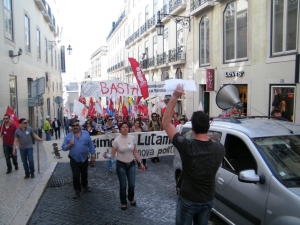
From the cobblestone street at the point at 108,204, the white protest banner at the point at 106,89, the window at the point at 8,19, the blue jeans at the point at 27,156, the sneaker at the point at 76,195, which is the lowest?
the cobblestone street at the point at 108,204

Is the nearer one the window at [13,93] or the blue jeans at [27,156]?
the blue jeans at [27,156]

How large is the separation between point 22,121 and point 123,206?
13.5 ft

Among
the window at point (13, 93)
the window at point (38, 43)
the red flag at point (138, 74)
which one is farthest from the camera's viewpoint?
the window at point (38, 43)

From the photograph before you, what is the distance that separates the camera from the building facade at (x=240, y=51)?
1062cm

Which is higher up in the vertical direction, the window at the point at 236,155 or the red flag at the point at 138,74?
the red flag at the point at 138,74

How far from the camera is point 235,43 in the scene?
13.7 meters

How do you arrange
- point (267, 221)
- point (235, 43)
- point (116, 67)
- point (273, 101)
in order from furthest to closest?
point (116, 67), point (235, 43), point (273, 101), point (267, 221)

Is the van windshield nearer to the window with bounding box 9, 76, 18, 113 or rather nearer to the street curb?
the street curb

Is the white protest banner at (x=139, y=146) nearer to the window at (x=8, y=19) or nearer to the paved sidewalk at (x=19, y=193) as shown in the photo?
the paved sidewalk at (x=19, y=193)

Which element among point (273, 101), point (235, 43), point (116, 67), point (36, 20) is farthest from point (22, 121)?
point (116, 67)

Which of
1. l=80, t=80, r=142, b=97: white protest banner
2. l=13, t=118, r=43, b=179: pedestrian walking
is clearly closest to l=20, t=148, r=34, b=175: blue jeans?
l=13, t=118, r=43, b=179: pedestrian walking

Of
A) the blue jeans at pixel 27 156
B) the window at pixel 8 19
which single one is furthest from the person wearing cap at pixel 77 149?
the window at pixel 8 19

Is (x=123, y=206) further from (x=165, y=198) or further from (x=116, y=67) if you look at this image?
(x=116, y=67)

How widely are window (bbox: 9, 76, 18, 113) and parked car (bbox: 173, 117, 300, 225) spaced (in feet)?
37.9
